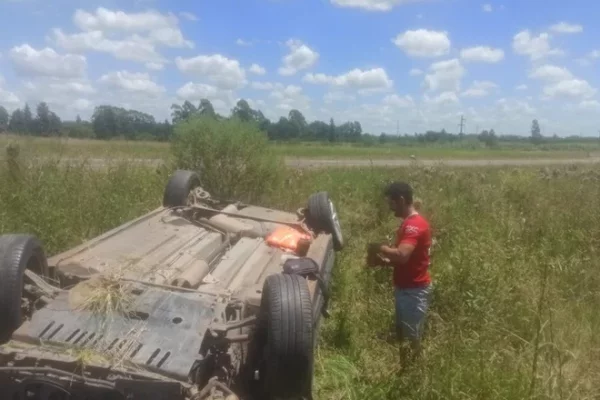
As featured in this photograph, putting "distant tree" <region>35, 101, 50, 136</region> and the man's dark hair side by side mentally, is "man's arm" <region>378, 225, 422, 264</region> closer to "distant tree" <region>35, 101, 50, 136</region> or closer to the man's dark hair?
the man's dark hair

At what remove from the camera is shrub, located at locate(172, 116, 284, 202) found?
35.8ft

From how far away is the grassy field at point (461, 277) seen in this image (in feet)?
14.9

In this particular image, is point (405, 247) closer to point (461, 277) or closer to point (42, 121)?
point (461, 277)

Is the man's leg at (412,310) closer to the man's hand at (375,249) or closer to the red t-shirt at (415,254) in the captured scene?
the red t-shirt at (415,254)

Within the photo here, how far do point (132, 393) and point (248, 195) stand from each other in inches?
324

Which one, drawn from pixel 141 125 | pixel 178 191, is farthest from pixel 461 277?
pixel 141 125

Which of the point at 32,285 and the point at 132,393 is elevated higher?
the point at 32,285

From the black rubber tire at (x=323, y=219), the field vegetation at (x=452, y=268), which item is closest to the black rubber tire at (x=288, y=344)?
the field vegetation at (x=452, y=268)

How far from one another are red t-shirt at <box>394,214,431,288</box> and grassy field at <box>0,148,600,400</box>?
1.90 feet

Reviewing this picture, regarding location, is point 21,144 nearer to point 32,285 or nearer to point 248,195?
point 248,195

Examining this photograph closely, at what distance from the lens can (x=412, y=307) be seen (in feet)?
17.4

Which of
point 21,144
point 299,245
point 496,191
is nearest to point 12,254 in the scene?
point 299,245

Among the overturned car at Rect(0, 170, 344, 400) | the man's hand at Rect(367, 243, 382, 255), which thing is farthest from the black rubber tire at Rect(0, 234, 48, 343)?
the man's hand at Rect(367, 243, 382, 255)

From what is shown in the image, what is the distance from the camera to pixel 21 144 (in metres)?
9.58
